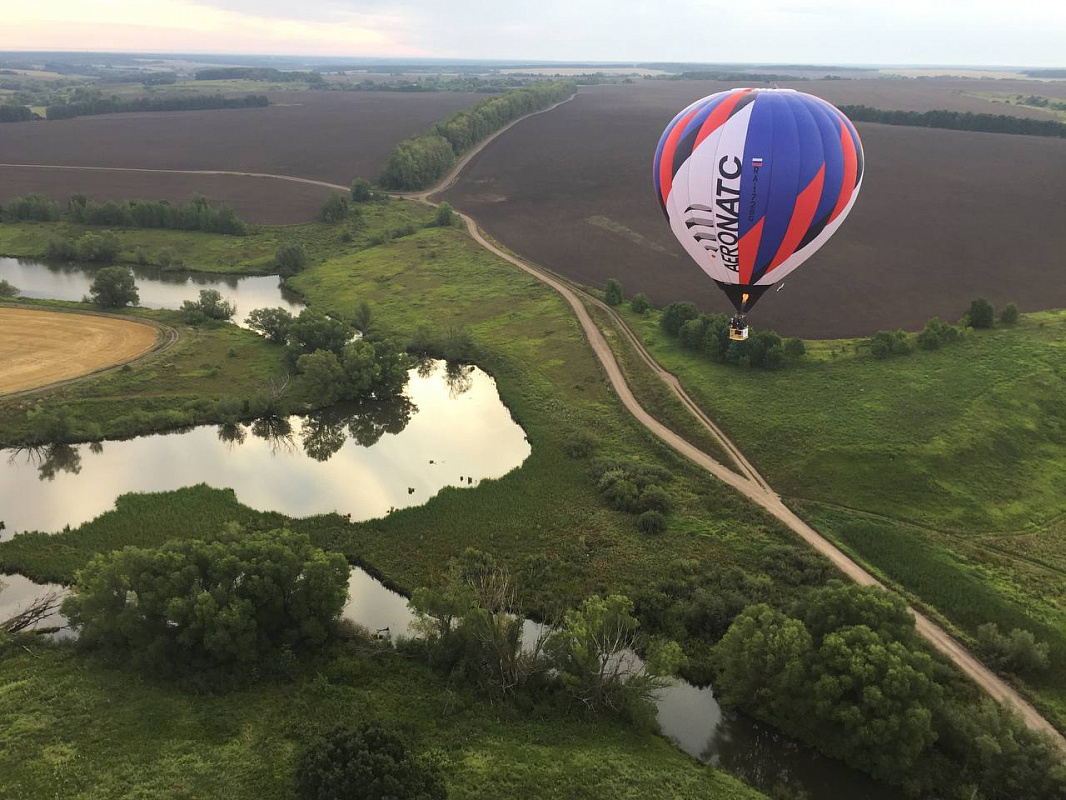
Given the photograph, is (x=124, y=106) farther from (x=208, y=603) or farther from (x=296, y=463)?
(x=208, y=603)

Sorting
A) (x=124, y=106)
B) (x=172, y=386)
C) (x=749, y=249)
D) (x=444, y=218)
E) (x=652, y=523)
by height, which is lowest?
(x=652, y=523)

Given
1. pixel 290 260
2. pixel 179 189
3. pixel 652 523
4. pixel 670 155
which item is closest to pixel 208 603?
pixel 652 523

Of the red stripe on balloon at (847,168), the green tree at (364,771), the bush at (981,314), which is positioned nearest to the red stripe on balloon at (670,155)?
the red stripe on balloon at (847,168)

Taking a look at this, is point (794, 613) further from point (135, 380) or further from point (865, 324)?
point (135, 380)

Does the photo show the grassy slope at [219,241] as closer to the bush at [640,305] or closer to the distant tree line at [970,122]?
the bush at [640,305]

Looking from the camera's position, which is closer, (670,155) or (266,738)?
(266,738)

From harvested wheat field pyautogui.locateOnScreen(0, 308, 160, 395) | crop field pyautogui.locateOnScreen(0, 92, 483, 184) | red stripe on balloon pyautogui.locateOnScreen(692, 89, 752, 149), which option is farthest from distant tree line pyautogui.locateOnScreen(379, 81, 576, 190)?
red stripe on balloon pyautogui.locateOnScreen(692, 89, 752, 149)

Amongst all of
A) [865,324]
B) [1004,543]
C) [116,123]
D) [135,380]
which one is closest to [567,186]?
[865,324]
